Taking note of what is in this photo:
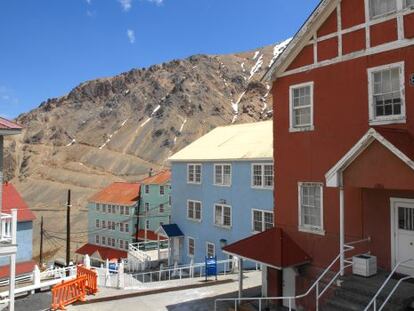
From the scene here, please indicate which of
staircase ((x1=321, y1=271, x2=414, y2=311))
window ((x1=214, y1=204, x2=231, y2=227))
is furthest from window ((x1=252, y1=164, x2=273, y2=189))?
staircase ((x1=321, y1=271, x2=414, y2=311))

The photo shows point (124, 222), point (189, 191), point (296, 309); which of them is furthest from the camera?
point (124, 222)

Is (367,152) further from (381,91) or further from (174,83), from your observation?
(174,83)

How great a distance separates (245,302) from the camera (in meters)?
16.5

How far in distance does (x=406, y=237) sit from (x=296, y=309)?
516cm

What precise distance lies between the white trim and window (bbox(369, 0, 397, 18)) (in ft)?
14.2

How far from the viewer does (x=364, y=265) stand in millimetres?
12984

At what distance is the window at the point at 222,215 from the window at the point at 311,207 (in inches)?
600

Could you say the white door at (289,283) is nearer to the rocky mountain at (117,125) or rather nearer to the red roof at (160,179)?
the red roof at (160,179)

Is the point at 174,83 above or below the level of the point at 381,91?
above

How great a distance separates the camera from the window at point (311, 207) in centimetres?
1534

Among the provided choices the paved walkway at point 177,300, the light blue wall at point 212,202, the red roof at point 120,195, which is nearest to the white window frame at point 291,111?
the paved walkway at point 177,300

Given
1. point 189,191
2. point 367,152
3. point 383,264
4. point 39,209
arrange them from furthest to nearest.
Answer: point 39,209, point 189,191, point 383,264, point 367,152

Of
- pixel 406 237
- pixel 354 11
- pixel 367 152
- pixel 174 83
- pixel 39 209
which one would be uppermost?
pixel 174 83

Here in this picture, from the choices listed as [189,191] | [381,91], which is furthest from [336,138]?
[189,191]
